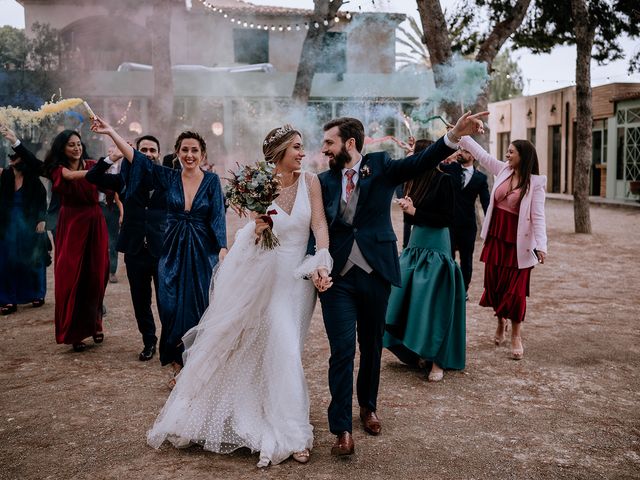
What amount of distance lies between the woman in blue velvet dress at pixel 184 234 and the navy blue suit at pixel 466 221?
11.3 ft

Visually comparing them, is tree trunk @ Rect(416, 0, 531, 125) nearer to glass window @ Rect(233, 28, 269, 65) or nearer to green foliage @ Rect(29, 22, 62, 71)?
green foliage @ Rect(29, 22, 62, 71)

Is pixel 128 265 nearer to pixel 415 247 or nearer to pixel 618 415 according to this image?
pixel 415 247

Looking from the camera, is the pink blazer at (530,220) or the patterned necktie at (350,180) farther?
the pink blazer at (530,220)

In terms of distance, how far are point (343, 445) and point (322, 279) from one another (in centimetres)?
98

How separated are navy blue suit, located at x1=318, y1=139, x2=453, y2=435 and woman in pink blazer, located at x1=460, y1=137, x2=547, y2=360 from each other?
202 centimetres

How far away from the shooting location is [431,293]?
5590mm

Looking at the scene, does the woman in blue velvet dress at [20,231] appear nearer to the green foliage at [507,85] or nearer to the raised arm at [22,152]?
the raised arm at [22,152]

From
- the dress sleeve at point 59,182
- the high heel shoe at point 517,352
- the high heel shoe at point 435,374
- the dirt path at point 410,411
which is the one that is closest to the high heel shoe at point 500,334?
the dirt path at point 410,411

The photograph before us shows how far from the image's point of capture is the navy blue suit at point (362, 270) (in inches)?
160

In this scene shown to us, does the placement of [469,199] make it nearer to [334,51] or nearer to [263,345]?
[263,345]

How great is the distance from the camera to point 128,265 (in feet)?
20.4

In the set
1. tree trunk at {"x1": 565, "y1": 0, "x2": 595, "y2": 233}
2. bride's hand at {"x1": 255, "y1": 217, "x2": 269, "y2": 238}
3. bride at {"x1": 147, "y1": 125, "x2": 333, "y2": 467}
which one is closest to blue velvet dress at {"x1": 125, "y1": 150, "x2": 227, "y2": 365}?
bride at {"x1": 147, "y1": 125, "x2": 333, "y2": 467}

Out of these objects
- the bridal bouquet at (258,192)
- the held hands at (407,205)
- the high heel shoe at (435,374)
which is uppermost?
the bridal bouquet at (258,192)

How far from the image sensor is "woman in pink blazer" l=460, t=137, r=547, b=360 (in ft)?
20.3
